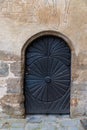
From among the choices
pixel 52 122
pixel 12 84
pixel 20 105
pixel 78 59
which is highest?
pixel 78 59

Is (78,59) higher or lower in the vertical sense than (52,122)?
higher

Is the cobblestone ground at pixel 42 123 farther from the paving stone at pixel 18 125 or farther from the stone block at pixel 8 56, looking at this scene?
the stone block at pixel 8 56

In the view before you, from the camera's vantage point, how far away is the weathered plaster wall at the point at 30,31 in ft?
15.7

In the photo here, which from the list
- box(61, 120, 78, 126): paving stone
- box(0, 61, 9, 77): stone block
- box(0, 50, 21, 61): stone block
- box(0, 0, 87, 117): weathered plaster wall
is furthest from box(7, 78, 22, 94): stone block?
box(61, 120, 78, 126): paving stone

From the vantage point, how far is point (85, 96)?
4.97m

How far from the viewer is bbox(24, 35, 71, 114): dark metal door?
508 cm

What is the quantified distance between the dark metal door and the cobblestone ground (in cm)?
24

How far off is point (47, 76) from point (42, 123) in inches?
36.5

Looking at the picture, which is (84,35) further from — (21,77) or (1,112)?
(1,112)

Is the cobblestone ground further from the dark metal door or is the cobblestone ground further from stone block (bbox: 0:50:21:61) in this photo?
stone block (bbox: 0:50:21:61)

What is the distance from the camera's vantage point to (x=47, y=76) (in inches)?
201

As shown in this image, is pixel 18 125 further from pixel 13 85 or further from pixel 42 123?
pixel 13 85

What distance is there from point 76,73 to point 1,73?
1.43 metres

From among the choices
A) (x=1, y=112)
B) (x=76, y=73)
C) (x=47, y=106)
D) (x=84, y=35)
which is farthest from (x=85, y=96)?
Answer: (x=1, y=112)
